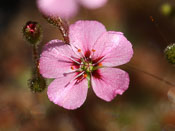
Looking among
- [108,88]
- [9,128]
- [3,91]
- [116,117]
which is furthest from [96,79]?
[3,91]

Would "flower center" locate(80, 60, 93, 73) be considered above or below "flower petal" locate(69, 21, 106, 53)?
below

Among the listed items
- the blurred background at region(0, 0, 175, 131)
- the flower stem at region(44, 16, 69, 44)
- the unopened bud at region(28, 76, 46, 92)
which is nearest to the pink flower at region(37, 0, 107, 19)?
the flower stem at region(44, 16, 69, 44)

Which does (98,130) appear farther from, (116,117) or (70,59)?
(70,59)

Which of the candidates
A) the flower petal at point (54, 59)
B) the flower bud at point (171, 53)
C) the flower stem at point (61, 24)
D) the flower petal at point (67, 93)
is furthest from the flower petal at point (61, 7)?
the flower bud at point (171, 53)

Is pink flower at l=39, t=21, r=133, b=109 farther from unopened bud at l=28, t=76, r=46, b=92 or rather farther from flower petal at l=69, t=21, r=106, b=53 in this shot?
unopened bud at l=28, t=76, r=46, b=92

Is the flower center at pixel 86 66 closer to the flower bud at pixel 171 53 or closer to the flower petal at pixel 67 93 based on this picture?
the flower petal at pixel 67 93

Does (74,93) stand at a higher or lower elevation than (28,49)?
lower

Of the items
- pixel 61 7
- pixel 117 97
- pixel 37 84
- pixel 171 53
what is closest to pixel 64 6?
pixel 61 7
